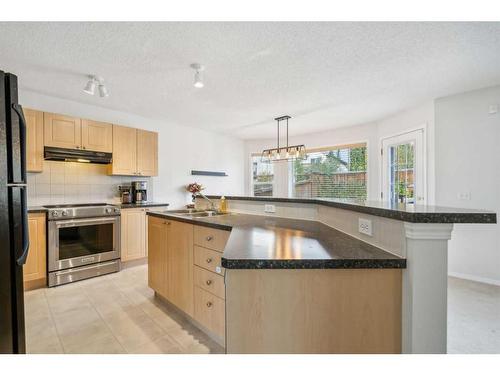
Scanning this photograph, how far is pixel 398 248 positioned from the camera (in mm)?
983

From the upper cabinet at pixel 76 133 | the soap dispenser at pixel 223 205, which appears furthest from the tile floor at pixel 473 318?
the upper cabinet at pixel 76 133

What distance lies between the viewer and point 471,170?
121 inches

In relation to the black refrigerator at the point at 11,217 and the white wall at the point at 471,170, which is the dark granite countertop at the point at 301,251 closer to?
the black refrigerator at the point at 11,217

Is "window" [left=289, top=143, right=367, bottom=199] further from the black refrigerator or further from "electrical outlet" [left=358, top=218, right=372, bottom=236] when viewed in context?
the black refrigerator

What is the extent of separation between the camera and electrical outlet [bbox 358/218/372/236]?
3.91ft

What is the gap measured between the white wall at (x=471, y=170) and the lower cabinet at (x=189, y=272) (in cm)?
325

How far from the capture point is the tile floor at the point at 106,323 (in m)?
1.77

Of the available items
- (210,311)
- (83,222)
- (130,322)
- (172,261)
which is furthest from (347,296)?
(83,222)

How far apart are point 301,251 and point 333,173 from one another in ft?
14.6

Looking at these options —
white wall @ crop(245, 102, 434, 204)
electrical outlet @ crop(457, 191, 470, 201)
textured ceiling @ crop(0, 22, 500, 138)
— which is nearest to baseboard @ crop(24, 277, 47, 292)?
textured ceiling @ crop(0, 22, 500, 138)

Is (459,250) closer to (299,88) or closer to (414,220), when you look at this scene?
(299,88)

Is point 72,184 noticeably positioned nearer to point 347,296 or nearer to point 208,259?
point 208,259

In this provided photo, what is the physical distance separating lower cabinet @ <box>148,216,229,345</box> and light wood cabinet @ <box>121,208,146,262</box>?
109 centimetres
